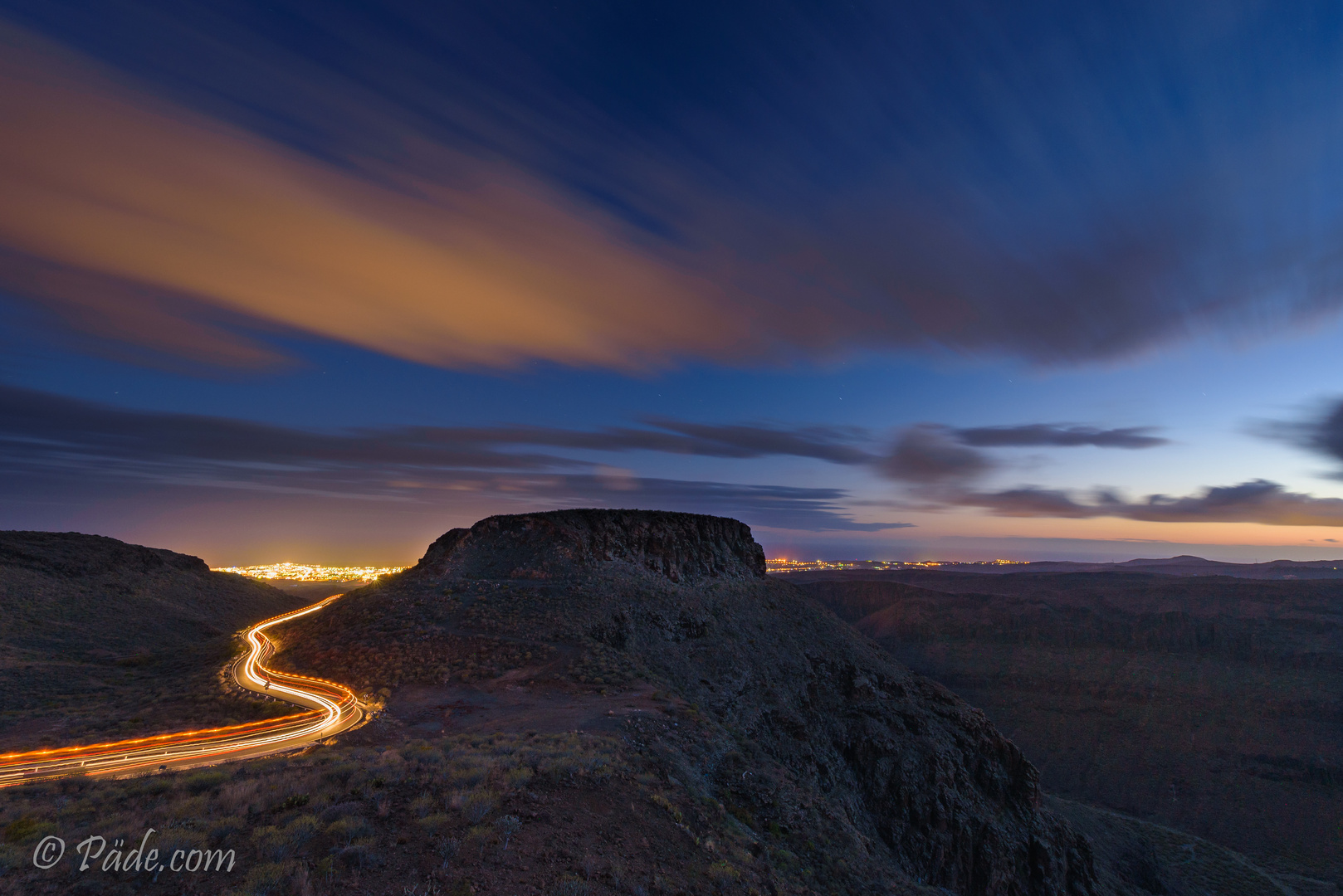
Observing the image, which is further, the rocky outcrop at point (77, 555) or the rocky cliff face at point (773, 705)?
the rocky outcrop at point (77, 555)

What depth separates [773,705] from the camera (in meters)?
36.9

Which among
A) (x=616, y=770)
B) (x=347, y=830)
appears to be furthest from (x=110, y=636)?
(x=347, y=830)

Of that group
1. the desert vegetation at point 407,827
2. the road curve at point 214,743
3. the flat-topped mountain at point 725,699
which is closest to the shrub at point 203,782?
the desert vegetation at point 407,827

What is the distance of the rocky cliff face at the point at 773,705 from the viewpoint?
22172 mm

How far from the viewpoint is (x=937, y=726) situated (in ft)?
131

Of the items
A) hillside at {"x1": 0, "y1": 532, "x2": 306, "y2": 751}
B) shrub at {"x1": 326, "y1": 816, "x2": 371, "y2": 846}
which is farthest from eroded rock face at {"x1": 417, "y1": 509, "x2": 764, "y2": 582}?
shrub at {"x1": 326, "y1": 816, "x2": 371, "y2": 846}

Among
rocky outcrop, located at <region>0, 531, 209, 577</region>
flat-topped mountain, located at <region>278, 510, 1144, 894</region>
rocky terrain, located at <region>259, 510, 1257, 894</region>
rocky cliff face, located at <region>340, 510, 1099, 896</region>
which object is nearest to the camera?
rocky terrain, located at <region>259, 510, 1257, 894</region>

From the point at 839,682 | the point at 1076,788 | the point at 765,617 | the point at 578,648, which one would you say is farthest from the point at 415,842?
the point at 1076,788

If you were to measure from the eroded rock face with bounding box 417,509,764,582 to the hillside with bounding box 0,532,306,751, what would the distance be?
61.0ft

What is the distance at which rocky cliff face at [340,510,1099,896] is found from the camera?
22172 millimetres

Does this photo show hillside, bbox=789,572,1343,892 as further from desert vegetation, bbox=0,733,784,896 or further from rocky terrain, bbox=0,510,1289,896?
desert vegetation, bbox=0,733,784,896

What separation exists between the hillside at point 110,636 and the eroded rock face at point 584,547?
18605mm

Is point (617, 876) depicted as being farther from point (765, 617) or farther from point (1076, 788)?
point (1076, 788)

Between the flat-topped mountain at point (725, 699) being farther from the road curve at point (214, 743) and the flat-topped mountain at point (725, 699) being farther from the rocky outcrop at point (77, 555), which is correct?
the rocky outcrop at point (77, 555)
